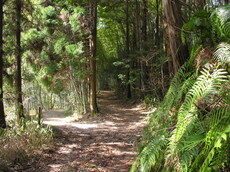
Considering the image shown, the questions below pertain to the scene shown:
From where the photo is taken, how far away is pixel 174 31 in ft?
8.75

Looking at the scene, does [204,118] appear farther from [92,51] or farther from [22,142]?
[92,51]

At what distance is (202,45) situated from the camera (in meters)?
2.28

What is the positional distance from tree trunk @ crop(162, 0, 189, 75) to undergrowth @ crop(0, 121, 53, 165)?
3496mm

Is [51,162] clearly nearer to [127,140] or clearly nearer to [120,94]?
[127,140]

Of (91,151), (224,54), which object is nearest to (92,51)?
(91,151)

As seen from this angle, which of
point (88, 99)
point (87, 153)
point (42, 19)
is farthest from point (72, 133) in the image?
point (42, 19)

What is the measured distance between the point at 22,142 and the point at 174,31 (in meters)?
3.90

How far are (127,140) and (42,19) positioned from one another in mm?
6956

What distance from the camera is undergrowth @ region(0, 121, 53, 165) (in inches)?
149

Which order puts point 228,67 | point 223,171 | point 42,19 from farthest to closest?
point 42,19 < point 228,67 < point 223,171

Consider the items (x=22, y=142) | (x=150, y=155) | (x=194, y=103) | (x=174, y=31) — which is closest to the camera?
(x=194, y=103)

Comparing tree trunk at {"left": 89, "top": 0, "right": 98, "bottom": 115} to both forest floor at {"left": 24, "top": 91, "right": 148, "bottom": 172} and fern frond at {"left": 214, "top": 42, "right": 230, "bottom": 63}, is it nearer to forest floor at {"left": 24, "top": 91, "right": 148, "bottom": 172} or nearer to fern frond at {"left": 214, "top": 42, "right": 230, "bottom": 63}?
forest floor at {"left": 24, "top": 91, "right": 148, "bottom": 172}

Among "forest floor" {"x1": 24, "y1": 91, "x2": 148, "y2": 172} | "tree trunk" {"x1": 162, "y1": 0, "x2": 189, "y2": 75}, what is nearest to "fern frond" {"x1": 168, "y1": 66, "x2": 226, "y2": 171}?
"tree trunk" {"x1": 162, "y1": 0, "x2": 189, "y2": 75}

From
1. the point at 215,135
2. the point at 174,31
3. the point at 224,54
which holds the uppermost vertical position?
the point at 174,31
